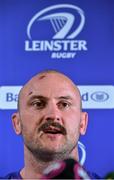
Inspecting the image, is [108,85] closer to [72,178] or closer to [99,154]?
[99,154]

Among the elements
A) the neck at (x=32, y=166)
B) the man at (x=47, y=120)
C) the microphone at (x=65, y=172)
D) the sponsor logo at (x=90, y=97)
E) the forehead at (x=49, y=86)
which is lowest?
the sponsor logo at (x=90, y=97)

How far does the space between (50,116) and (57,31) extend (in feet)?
3.06

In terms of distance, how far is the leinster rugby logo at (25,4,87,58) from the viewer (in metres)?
1.70

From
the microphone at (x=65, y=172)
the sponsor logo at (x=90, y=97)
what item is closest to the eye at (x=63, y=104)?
the microphone at (x=65, y=172)

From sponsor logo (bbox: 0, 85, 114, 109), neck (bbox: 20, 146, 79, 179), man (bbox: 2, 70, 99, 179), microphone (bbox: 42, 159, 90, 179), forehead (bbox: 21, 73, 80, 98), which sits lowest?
sponsor logo (bbox: 0, 85, 114, 109)

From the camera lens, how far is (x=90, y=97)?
5.48 ft

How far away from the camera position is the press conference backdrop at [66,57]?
65.7 inches

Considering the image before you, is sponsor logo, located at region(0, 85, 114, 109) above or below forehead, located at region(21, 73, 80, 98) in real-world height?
below

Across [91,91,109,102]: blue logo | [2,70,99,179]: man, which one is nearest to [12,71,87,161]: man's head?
[2,70,99,179]: man

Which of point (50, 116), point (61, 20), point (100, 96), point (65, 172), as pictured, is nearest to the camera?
point (65, 172)

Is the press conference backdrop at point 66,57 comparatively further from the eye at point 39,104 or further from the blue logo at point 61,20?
the eye at point 39,104

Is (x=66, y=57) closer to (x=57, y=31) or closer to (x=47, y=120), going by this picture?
(x=57, y=31)

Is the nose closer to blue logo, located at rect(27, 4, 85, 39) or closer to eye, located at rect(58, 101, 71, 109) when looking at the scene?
eye, located at rect(58, 101, 71, 109)

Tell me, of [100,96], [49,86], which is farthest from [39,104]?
[100,96]
